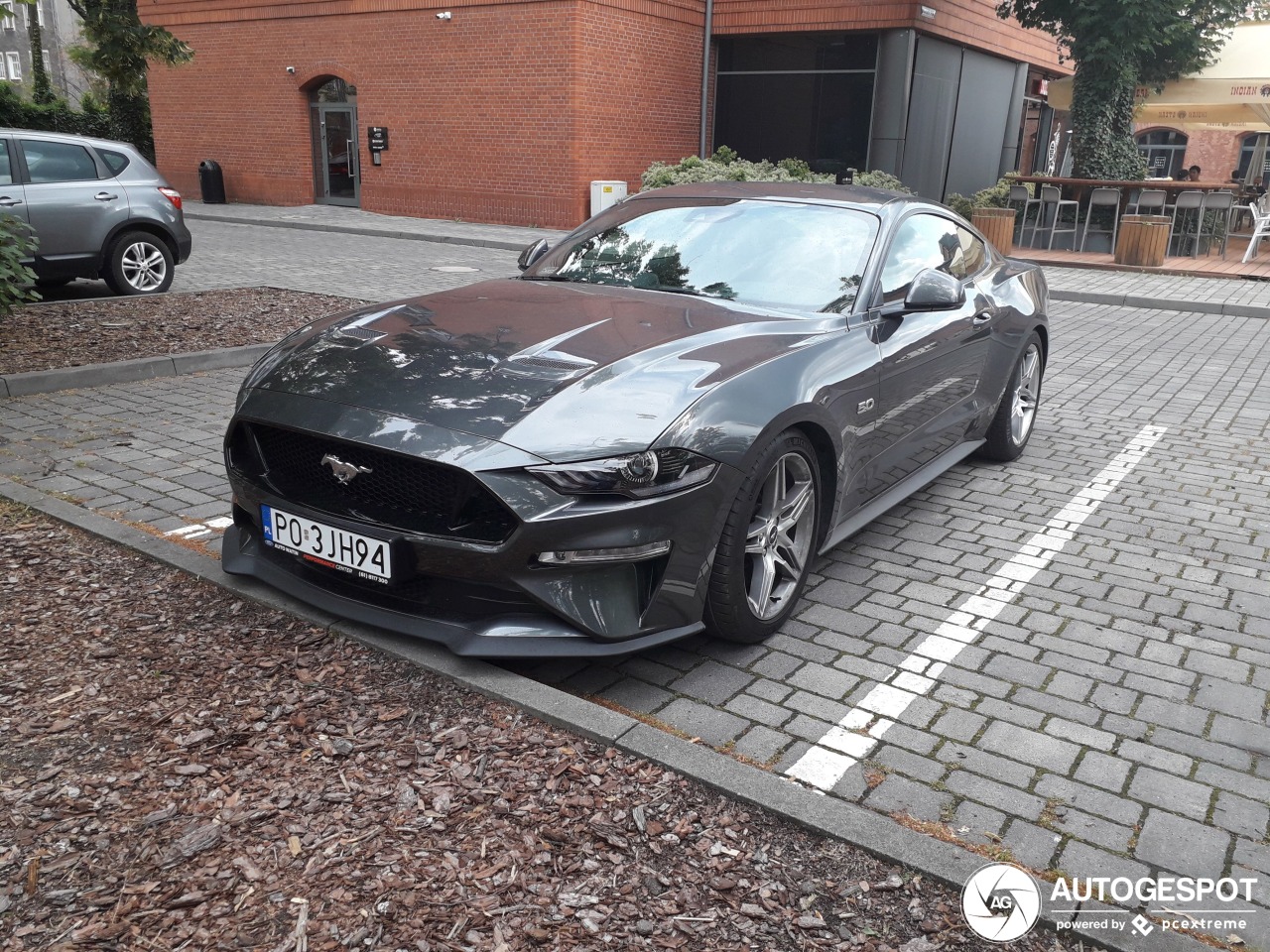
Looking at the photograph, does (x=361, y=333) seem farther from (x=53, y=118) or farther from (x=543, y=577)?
(x=53, y=118)

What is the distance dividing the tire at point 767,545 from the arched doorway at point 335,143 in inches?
882

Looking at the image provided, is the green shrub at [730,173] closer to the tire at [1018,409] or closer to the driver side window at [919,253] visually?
the tire at [1018,409]

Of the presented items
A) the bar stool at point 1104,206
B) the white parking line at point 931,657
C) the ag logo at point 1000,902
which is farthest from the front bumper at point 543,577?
the bar stool at point 1104,206

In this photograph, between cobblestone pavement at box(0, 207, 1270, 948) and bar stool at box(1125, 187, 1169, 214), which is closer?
cobblestone pavement at box(0, 207, 1270, 948)

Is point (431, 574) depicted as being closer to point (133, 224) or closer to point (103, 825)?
point (103, 825)

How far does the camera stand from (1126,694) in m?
3.68

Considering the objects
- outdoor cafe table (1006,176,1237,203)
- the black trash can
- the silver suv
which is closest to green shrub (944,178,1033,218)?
outdoor cafe table (1006,176,1237,203)

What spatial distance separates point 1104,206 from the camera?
1891cm

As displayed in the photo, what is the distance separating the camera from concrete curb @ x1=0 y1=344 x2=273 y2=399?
7.14m

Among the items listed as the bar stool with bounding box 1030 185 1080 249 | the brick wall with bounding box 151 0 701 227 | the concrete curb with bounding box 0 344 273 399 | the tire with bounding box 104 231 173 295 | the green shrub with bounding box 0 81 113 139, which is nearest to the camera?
the concrete curb with bounding box 0 344 273 399

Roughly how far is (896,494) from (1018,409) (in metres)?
2.01

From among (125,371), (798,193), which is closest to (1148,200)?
(798,193)

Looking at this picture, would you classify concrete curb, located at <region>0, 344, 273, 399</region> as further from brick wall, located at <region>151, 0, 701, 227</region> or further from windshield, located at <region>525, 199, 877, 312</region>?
brick wall, located at <region>151, 0, 701, 227</region>

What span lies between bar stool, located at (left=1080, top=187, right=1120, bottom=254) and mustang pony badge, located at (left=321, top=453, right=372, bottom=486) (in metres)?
17.6
